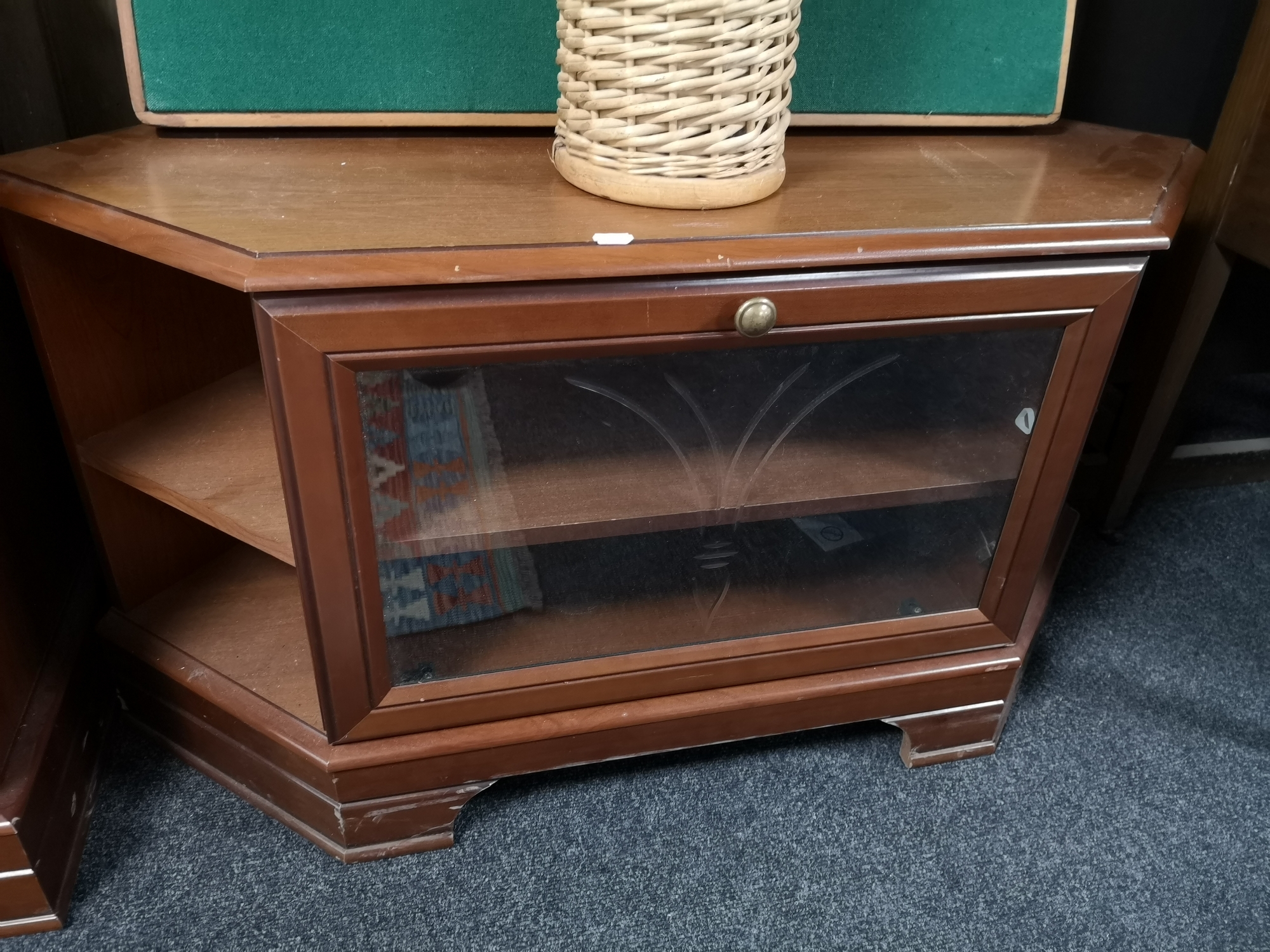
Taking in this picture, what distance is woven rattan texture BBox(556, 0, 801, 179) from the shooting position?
61 centimetres

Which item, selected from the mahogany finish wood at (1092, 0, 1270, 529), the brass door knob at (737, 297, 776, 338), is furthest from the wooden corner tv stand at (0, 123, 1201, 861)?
the mahogany finish wood at (1092, 0, 1270, 529)

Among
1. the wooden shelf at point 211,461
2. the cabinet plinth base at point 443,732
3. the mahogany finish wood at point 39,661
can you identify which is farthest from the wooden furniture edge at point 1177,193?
the mahogany finish wood at point 39,661

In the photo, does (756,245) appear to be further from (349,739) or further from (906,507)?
(349,739)

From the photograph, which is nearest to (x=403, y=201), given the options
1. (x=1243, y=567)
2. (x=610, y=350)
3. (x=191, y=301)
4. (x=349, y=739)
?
(x=610, y=350)

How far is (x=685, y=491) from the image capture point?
77cm

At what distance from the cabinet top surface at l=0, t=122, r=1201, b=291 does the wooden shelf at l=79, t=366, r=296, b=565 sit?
205 millimetres

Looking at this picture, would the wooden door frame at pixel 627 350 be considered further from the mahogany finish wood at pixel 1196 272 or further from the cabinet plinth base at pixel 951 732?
the mahogany finish wood at pixel 1196 272

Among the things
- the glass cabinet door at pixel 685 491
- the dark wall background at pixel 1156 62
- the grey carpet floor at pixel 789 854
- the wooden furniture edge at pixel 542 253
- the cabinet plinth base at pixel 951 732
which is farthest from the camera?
the dark wall background at pixel 1156 62

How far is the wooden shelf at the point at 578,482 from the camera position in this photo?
74 cm

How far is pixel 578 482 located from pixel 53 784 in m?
0.52

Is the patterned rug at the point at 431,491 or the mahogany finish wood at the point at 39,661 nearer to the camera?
the patterned rug at the point at 431,491

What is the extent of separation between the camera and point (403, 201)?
0.68 metres

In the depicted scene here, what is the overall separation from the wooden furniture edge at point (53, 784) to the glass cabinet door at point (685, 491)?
312 mm

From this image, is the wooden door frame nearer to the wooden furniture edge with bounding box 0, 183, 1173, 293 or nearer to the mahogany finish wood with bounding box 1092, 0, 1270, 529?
the wooden furniture edge with bounding box 0, 183, 1173, 293
